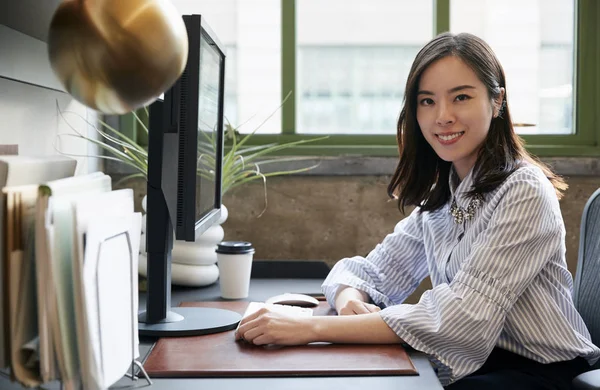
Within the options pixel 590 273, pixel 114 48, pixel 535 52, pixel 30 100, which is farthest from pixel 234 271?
pixel 535 52

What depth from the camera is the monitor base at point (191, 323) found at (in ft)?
4.19

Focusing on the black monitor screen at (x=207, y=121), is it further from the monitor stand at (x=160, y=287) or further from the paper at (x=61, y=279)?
the paper at (x=61, y=279)

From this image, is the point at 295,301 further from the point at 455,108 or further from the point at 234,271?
the point at 455,108

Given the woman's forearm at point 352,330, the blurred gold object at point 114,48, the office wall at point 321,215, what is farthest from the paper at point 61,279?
the office wall at point 321,215

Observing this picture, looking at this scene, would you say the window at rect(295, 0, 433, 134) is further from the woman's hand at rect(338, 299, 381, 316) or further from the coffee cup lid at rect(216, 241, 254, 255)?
the woman's hand at rect(338, 299, 381, 316)

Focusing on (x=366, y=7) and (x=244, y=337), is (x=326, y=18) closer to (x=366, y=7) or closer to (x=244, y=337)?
(x=366, y=7)

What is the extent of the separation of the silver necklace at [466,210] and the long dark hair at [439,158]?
0.02 m

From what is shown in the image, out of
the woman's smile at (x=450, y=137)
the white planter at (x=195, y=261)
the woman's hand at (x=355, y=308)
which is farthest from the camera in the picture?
the white planter at (x=195, y=261)

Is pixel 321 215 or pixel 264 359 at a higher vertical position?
pixel 321 215

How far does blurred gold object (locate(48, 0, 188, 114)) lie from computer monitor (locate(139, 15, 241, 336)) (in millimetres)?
445

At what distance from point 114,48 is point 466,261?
906mm

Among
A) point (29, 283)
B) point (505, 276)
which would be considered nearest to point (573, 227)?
point (505, 276)

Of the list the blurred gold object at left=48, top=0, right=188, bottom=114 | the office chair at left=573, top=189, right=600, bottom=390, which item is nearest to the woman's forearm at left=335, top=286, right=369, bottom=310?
the office chair at left=573, top=189, right=600, bottom=390

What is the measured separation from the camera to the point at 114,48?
661mm
